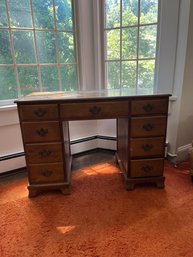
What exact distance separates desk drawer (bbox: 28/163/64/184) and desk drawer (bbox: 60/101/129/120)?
1.36ft

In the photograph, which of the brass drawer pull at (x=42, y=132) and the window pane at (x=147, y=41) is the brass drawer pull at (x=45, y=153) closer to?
the brass drawer pull at (x=42, y=132)

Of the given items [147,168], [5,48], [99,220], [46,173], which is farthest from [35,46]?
[99,220]

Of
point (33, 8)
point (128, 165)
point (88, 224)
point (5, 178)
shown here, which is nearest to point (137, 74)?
point (128, 165)

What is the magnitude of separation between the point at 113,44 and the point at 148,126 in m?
1.09

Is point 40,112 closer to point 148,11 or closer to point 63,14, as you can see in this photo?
point 63,14

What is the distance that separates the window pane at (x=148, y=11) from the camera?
5.98ft

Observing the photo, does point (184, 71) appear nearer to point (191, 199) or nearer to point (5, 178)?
point (191, 199)

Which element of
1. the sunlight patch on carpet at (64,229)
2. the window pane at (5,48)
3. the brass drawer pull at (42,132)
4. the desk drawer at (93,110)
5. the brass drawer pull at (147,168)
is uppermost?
the window pane at (5,48)

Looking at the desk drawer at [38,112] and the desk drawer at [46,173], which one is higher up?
the desk drawer at [38,112]

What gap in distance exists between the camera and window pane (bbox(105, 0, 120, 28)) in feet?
6.42

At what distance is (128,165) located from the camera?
61.7 inches

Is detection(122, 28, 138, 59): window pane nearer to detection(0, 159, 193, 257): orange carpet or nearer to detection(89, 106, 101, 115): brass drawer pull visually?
detection(89, 106, 101, 115): brass drawer pull

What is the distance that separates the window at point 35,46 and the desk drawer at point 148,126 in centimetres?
100

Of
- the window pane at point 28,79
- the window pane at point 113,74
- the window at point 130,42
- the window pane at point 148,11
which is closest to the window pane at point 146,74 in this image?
the window at point 130,42
